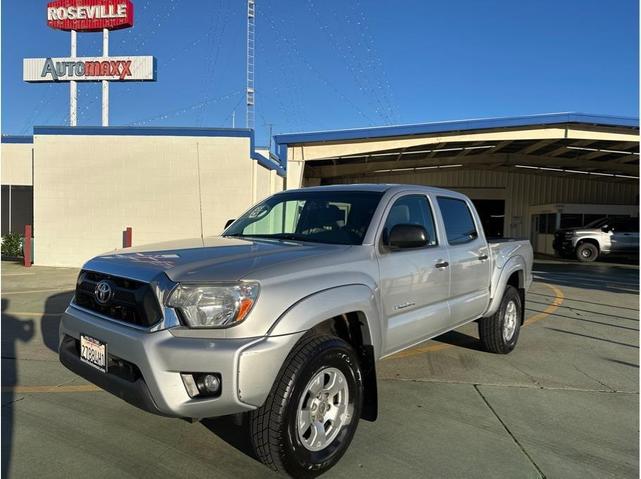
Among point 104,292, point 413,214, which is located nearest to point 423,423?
point 413,214

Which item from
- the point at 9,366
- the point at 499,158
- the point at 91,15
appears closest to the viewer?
the point at 9,366

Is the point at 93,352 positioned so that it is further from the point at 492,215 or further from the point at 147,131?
the point at 492,215

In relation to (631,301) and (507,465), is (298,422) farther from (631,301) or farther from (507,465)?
(631,301)

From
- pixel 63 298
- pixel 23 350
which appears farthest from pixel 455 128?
pixel 23 350

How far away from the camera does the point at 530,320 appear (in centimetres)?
805

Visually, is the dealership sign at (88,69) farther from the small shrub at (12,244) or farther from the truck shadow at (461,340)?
the truck shadow at (461,340)

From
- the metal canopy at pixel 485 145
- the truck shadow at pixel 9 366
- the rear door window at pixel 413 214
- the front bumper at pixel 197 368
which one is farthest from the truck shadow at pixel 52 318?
the metal canopy at pixel 485 145

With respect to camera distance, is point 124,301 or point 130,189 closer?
point 124,301

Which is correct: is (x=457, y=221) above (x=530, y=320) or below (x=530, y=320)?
above

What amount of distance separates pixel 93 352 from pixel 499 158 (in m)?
24.9

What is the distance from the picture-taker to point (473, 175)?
101 feet

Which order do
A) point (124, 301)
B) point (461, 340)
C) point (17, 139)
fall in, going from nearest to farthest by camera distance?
point (124, 301) < point (461, 340) < point (17, 139)

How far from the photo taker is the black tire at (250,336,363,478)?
9.18 ft

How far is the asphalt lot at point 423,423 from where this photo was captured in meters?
3.21
